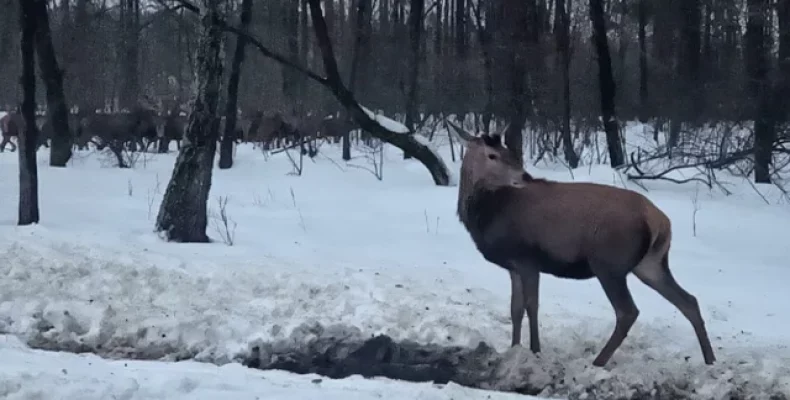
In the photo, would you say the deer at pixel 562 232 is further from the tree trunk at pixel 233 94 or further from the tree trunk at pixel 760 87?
the tree trunk at pixel 233 94

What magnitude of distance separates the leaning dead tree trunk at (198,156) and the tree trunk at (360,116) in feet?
16.2

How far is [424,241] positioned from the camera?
516 inches

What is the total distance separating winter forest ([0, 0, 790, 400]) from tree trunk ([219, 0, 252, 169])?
3.8 inches

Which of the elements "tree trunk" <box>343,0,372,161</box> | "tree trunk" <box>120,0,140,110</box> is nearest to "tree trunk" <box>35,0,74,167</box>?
"tree trunk" <box>343,0,372,161</box>

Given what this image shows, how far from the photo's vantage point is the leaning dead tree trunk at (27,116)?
12977mm

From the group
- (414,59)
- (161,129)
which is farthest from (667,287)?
(161,129)

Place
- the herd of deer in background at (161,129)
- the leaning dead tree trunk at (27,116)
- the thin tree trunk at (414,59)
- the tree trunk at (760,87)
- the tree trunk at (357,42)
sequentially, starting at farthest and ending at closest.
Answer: the thin tree trunk at (414,59)
the herd of deer in background at (161,129)
the tree trunk at (357,42)
the tree trunk at (760,87)
the leaning dead tree trunk at (27,116)

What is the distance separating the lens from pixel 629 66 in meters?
41.2

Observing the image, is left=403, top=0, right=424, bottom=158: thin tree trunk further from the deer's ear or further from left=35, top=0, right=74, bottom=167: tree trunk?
the deer's ear

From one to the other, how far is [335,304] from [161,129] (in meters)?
23.2

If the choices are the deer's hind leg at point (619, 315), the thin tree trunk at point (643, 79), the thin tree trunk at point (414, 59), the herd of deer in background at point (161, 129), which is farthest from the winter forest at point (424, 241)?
the thin tree trunk at point (643, 79)

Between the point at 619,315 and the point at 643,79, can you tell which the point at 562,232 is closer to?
the point at 619,315

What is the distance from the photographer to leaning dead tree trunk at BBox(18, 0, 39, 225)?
12977mm

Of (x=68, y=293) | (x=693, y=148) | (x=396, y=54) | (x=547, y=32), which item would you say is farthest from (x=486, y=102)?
(x=68, y=293)
